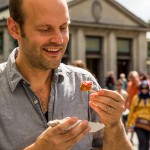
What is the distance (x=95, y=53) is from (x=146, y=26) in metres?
5.61

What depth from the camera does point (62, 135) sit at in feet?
5.87

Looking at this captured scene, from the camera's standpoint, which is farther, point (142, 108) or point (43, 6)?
point (142, 108)

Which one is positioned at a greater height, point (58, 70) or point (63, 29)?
point (63, 29)

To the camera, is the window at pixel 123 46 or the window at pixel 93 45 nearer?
the window at pixel 93 45

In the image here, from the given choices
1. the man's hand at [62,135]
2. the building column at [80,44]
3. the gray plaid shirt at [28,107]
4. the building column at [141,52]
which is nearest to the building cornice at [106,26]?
the building column at [80,44]

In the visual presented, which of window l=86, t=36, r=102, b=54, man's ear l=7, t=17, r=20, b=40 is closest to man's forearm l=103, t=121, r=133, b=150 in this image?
man's ear l=7, t=17, r=20, b=40

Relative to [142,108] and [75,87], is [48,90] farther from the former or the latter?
[142,108]

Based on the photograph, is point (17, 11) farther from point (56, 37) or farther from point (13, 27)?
point (56, 37)

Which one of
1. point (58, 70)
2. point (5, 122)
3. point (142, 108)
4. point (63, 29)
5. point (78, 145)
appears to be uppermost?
point (63, 29)

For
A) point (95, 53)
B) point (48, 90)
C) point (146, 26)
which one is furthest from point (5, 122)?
point (146, 26)

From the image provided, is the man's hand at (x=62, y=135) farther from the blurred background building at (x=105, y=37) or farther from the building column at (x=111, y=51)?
the building column at (x=111, y=51)

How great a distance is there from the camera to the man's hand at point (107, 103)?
77.0 inches

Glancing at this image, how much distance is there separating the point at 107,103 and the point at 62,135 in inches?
11.2

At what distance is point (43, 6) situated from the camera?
2086 millimetres
